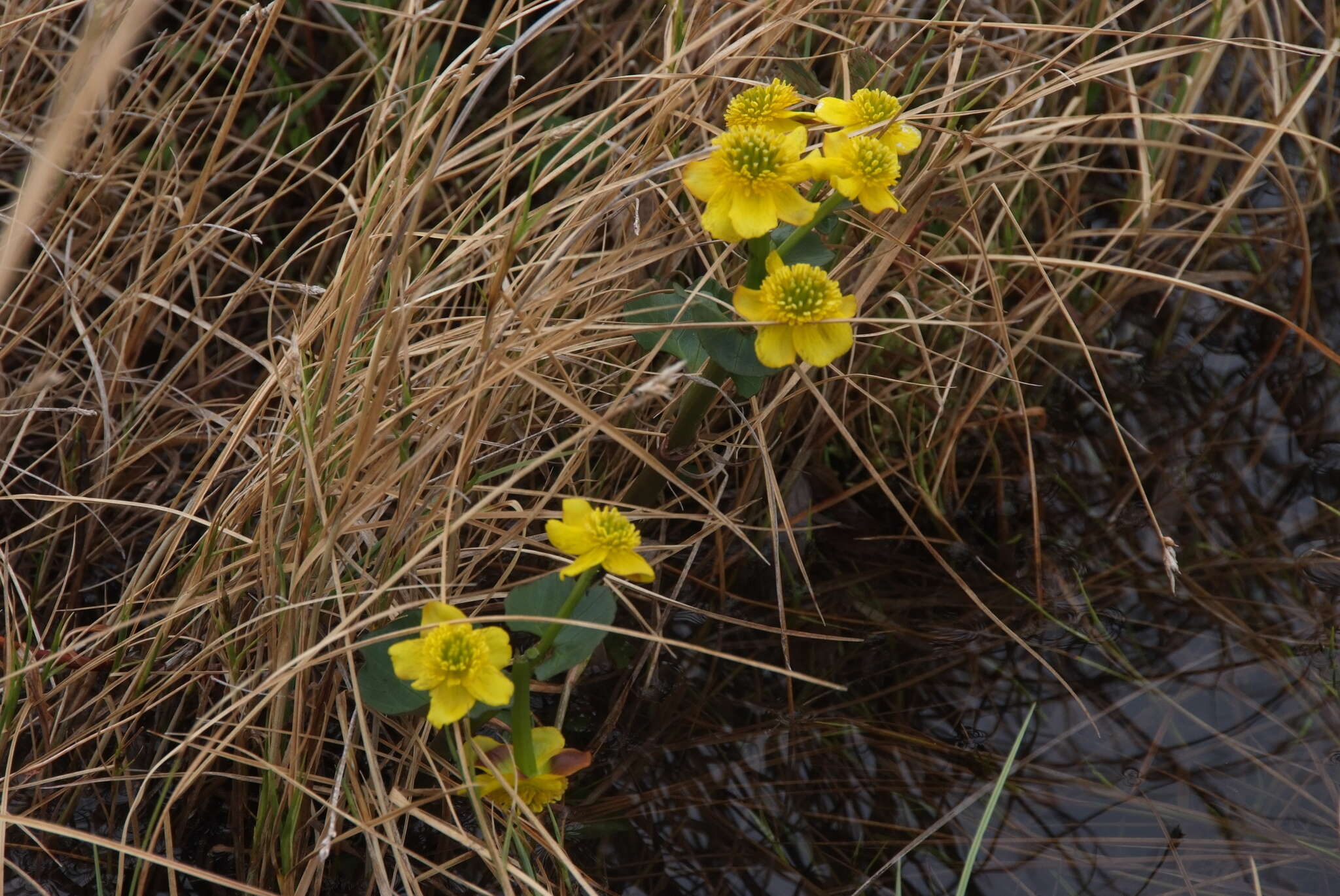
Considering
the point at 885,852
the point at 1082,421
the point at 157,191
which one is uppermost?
the point at 157,191

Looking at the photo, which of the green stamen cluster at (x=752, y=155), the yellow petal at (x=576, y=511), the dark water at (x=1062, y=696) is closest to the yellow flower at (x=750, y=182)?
the green stamen cluster at (x=752, y=155)

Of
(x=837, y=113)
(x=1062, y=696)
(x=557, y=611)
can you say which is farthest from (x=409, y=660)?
(x=1062, y=696)

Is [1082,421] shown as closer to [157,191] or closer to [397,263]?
[397,263]

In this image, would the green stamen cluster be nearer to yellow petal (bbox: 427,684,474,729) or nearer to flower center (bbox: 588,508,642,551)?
flower center (bbox: 588,508,642,551)

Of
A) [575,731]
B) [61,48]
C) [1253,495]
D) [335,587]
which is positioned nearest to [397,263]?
[335,587]

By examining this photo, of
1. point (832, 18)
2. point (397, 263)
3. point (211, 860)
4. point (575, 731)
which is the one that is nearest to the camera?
point (397, 263)

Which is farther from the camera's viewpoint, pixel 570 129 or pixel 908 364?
pixel 908 364

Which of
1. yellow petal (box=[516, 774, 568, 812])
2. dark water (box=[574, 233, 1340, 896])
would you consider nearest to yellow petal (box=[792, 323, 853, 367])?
yellow petal (box=[516, 774, 568, 812])
